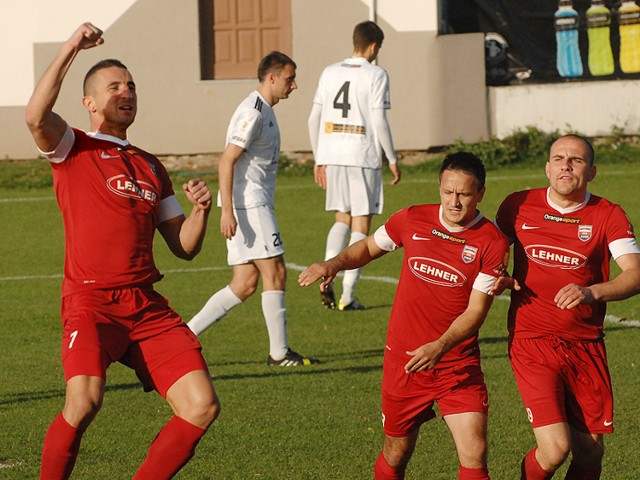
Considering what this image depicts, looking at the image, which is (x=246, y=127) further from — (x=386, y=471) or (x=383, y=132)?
(x=386, y=471)

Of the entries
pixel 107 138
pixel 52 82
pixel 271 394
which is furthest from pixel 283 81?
pixel 52 82

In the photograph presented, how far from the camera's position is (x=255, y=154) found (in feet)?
35.2

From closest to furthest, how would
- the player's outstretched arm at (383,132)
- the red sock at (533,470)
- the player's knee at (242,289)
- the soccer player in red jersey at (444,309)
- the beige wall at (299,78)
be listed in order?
1. the soccer player in red jersey at (444,309)
2. the red sock at (533,470)
3. the player's knee at (242,289)
4. the player's outstretched arm at (383,132)
5. the beige wall at (299,78)

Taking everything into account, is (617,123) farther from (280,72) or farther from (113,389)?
(113,389)

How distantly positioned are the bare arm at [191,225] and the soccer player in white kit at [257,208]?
3.61m

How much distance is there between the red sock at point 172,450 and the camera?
6230 mm

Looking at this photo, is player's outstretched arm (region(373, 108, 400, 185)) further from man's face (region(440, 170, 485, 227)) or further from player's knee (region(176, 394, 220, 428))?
player's knee (region(176, 394, 220, 428))

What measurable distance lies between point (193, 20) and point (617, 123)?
7.50m

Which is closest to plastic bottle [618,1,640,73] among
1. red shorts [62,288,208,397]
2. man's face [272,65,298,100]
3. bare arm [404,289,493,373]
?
man's face [272,65,298,100]

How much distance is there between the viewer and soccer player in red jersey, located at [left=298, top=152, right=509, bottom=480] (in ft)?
20.8

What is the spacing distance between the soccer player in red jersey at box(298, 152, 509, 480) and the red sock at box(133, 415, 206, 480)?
2.90ft

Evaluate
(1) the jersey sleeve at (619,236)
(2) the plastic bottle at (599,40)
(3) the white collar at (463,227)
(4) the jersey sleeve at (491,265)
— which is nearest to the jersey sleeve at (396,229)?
(3) the white collar at (463,227)

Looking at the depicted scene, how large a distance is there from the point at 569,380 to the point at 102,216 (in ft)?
7.87

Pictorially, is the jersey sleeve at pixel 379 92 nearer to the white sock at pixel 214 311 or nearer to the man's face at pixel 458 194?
the white sock at pixel 214 311
